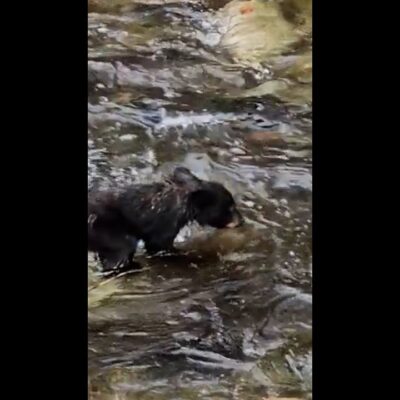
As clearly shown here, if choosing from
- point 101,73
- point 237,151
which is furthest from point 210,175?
point 101,73

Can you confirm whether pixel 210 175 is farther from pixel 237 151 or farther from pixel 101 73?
pixel 101 73

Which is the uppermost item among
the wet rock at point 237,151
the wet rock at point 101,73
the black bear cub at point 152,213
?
the wet rock at point 101,73

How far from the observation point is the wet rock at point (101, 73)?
49.8 inches

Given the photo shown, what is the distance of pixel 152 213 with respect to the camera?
1262mm

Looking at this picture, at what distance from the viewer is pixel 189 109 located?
128 centimetres

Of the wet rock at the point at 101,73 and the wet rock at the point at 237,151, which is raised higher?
the wet rock at the point at 101,73

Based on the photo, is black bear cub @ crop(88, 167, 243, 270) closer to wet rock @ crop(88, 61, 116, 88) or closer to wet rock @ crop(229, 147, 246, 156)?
wet rock @ crop(229, 147, 246, 156)

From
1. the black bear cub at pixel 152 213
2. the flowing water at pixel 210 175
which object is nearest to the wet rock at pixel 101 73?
the flowing water at pixel 210 175

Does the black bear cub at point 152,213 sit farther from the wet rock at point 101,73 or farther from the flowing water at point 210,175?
the wet rock at point 101,73

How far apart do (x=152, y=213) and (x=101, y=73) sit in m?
0.27

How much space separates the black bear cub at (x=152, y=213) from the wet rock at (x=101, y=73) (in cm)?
20
